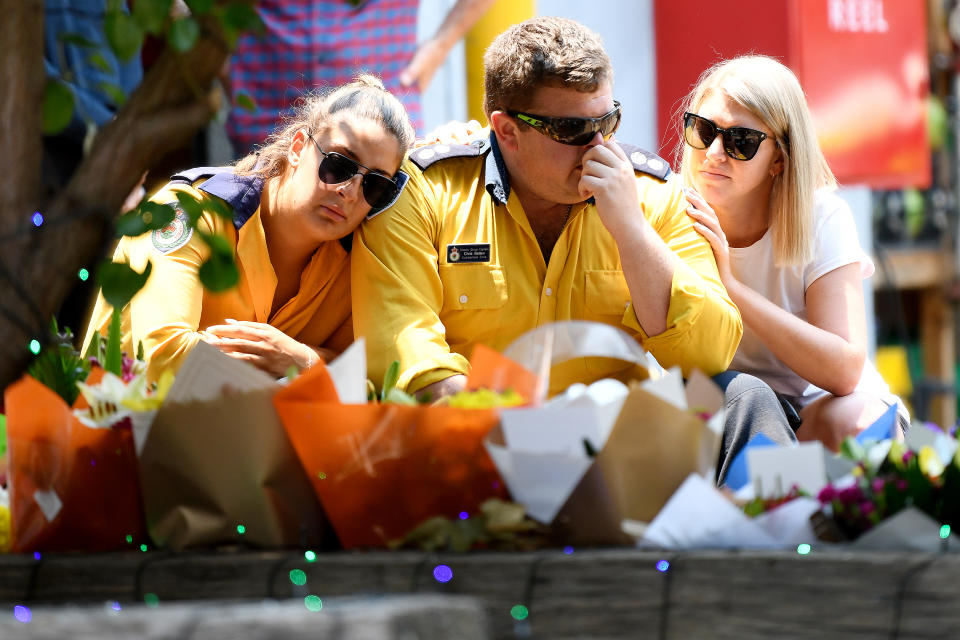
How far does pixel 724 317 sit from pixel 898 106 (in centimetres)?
387

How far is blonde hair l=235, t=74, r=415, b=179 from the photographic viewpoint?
9.35ft

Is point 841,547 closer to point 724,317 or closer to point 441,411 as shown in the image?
point 441,411

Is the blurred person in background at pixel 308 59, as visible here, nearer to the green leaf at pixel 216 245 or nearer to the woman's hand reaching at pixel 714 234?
the woman's hand reaching at pixel 714 234

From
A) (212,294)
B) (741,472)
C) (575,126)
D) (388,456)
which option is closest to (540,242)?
(575,126)

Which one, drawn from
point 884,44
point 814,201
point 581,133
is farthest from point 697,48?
point 581,133

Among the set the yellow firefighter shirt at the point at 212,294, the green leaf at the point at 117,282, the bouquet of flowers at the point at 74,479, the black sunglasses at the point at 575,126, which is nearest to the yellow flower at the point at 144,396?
the bouquet of flowers at the point at 74,479

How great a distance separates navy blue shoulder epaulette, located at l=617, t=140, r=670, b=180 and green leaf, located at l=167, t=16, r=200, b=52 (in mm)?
1744

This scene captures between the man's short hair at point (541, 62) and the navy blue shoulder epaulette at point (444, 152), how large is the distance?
0.30 ft

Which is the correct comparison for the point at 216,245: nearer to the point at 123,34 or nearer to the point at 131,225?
the point at 131,225

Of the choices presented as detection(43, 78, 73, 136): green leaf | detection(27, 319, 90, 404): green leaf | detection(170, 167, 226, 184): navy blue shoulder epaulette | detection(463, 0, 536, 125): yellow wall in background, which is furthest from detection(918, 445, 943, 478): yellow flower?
detection(463, 0, 536, 125): yellow wall in background

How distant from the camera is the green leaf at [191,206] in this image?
1537 mm

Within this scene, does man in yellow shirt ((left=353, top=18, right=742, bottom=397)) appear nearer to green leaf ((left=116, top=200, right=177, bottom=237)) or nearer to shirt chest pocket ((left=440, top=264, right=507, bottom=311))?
shirt chest pocket ((left=440, top=264, right=507, bottom=311))

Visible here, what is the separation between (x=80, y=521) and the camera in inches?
70.2

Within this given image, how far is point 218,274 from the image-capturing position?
4.83 ft
